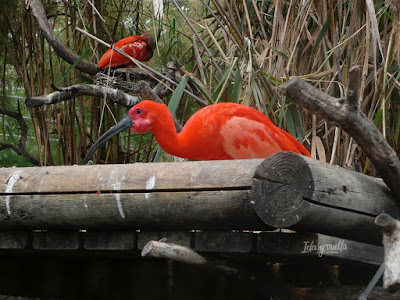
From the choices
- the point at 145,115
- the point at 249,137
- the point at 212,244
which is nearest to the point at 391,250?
the point at 212,244

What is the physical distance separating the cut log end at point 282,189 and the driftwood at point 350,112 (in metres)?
0.16


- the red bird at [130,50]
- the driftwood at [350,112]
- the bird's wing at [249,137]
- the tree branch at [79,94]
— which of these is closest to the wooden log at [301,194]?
the driftwood at [350,112]

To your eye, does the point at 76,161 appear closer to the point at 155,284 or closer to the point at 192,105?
the point at 192,105

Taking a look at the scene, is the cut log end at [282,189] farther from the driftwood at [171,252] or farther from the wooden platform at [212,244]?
the driftwood at [171,252]

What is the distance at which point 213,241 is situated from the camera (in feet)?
6.59

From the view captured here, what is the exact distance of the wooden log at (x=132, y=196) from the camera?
6.02 feet

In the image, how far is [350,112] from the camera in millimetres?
1843

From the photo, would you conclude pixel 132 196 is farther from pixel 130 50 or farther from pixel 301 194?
pixel 130 50

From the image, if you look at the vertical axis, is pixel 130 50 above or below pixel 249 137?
above

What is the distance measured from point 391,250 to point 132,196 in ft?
2.37

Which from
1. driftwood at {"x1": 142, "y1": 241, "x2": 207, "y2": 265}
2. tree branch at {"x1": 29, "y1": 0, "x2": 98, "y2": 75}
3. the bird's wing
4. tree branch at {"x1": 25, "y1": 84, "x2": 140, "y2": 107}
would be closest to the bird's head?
the bird's wing

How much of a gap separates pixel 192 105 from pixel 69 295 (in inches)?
98.1

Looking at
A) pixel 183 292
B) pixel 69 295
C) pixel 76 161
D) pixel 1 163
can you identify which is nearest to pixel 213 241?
pixel 183 292

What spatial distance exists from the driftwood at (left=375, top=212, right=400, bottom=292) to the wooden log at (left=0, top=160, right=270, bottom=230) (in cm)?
31
